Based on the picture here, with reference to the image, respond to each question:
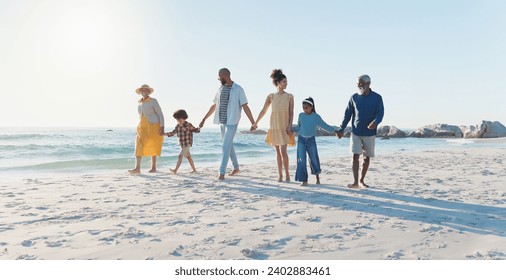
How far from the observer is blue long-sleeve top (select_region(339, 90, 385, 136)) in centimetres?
603

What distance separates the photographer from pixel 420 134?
5619 cm

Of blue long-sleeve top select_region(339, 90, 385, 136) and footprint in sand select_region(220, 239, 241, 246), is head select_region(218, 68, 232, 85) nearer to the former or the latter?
blue long-sleeve top select_region(339, 90, 385, 136)

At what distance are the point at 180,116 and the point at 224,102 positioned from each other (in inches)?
69.2

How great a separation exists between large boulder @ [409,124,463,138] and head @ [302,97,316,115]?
180 ft

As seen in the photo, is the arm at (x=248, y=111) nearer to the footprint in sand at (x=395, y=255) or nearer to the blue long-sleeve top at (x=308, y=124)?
the blue long-sleeve top at (x=308, y=124)

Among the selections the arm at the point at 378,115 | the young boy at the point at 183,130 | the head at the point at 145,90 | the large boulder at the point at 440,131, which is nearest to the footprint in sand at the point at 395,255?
the arm at the point at 378,115

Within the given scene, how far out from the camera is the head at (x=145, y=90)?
8.36 meters

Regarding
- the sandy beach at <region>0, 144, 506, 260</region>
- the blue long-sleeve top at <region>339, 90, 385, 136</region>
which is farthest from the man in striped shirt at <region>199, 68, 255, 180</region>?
the blue long-sleeve top at <region>339, 90, 385, 136</region>

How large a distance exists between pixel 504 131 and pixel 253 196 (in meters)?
53.1

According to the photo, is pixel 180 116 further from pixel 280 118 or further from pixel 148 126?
pixel 280 118

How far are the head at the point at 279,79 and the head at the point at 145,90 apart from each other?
3.12 metres

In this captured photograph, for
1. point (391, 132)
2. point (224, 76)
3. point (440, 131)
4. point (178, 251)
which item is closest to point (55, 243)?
point (178, 251)
